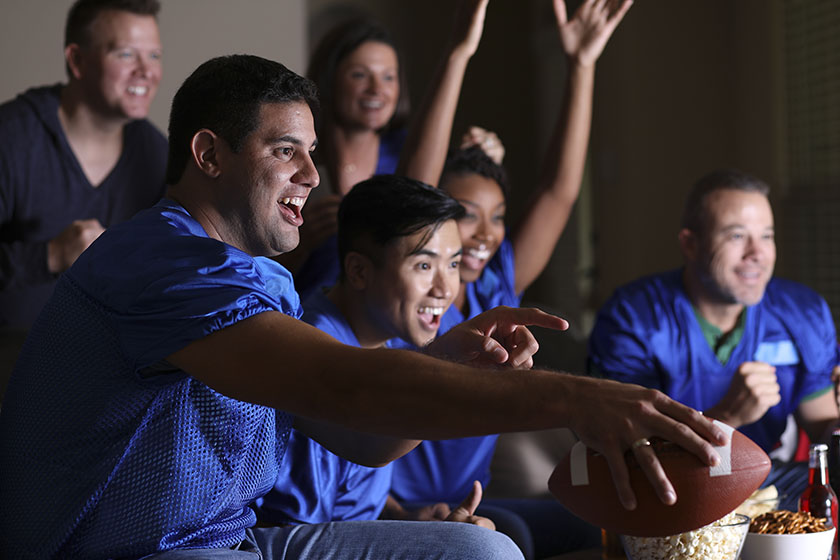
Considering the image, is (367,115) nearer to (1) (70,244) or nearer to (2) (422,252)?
(2) (422,252)

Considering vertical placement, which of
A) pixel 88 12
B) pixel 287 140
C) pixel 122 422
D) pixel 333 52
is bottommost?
pixel 122 422

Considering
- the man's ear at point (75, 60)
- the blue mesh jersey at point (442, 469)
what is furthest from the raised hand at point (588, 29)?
the man's ear at point (75, 60)

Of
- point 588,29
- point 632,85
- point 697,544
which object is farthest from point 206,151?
point 632,85

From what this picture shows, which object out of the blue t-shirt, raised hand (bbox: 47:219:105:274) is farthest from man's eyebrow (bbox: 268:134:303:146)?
raised hand (bbox: 47:219:105:274)

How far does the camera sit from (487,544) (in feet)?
4.05

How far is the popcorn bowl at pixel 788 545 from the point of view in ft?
4.53

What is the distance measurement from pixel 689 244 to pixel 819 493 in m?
0.87

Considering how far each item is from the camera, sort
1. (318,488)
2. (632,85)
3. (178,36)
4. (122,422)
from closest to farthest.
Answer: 1. (122,422)
2. (318,488)
3. (178,36)
4. (632,85)

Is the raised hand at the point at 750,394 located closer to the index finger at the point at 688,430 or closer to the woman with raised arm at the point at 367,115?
the woman with raised arm at the point at 367,115

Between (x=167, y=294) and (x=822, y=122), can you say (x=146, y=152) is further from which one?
(x=822, y=122)

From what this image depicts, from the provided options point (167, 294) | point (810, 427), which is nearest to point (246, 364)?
point (167, 294)

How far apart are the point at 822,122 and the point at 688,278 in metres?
1.65

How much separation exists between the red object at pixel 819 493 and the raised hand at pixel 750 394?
33cm

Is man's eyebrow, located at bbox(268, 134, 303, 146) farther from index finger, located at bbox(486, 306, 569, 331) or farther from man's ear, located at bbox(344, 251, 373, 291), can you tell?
man's ear, located at bbox(344, 251, 373, 291)
